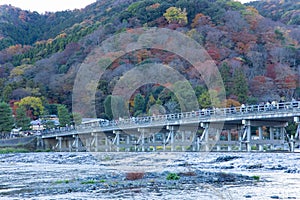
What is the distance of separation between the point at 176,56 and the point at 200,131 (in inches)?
1620

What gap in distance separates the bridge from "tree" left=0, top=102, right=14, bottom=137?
4.97 m

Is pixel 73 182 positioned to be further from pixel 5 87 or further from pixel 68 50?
pixel 68 50

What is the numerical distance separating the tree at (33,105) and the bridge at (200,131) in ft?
54.4

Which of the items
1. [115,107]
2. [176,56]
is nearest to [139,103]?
[115,107]

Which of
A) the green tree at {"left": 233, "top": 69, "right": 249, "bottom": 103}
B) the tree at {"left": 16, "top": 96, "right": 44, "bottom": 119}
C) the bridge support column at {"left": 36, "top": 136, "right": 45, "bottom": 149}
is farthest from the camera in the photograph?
the tree at {"left": 16, "top": 96, "right": 44, "bottom": 119}

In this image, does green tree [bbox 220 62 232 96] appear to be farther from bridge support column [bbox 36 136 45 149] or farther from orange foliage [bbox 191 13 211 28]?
orange foliage [bbox 191 13 211 28]

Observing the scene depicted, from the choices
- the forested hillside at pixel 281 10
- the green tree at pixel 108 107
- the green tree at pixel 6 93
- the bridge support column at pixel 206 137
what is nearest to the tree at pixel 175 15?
the forested hillside at pixel 281 10

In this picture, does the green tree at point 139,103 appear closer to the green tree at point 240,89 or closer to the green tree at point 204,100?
the green tree at point 204,100

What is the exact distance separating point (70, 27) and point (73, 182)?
14624 centimetres

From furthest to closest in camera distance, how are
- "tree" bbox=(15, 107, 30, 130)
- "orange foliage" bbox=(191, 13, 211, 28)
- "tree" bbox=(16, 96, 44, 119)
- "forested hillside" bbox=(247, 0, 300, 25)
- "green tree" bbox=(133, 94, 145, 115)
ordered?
"forested hillside" bbox=(247, 0, 300, 25) → "orange foliage" bbox=(191, 13, 211, 28) → "tree" bbox=(16, 96, 44, 119) → "green tree" bbox=(133, 94, 145, 115) → "tree" bbox=(15, 107, 30, 130)

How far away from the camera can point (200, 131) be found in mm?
68688

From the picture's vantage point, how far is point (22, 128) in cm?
8131

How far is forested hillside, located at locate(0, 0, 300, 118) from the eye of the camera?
82938mm

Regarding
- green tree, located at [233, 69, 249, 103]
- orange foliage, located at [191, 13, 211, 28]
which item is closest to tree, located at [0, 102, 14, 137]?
green tree, located at [233, 69, 249, 103]
